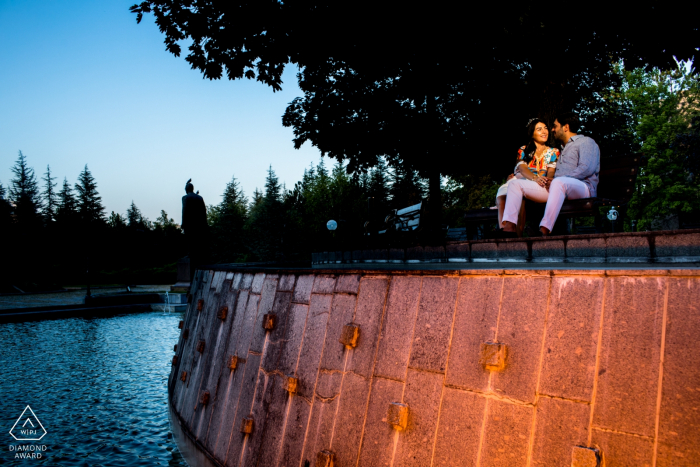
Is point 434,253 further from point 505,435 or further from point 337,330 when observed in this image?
point 505,435

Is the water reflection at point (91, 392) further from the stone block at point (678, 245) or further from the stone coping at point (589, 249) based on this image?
the stone block at point (678, 245)

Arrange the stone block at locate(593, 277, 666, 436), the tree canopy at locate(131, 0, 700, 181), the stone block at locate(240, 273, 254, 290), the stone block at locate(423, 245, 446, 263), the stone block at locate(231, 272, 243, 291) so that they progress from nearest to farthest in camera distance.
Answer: the stone block at locate(593, 277, 666, 436) < the stone block at locate(240, 273, 254, 290) < the stone block at locate(231, 272, 243, 291) < the stone block at locate(423, 245, 446, 263) < the tree canopy at locate(131, 0, 700, 181)

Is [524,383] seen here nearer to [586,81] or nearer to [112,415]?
[112,415]

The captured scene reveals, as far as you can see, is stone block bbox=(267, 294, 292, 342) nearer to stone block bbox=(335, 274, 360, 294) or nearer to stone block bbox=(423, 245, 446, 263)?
stone block bbox=(335, 274, 360, 294)

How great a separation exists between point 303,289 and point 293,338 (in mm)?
437

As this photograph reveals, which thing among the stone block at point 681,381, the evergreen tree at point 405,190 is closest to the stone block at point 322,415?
the stone block at point 681,381

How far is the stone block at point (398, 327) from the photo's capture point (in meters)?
3.27

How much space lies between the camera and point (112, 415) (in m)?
8.07

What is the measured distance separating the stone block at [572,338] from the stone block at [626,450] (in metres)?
0.19

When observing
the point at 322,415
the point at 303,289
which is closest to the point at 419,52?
the point at 303,289

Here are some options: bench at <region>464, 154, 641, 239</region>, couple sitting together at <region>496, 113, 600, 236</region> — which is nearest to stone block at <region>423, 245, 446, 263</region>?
bench at <region>464, 154, 641, 239</region>

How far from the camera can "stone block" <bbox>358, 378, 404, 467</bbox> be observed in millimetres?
3133

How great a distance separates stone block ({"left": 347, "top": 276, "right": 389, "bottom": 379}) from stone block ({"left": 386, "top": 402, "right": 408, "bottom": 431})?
0.37m

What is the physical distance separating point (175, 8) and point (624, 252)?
8651 mm
